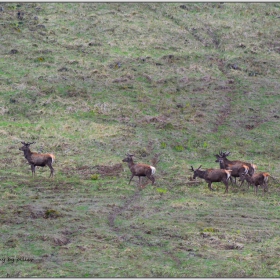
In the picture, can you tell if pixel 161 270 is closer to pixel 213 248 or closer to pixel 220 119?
pixel 213 248

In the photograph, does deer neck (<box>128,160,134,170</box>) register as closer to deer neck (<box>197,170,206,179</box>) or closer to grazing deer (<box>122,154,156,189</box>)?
grazing deer (<box>122,154,156,189</box>)

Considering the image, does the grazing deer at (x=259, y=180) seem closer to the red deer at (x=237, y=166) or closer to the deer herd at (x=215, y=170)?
the deer herd at (x=215, y=170)

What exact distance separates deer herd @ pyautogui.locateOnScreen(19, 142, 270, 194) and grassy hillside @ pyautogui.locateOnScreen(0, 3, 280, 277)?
1.97 feet

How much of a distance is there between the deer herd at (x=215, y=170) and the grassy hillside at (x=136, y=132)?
60 centimetres

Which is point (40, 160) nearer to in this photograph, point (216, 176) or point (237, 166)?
point (216, 176)

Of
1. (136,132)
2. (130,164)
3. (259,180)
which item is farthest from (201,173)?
(136,132)

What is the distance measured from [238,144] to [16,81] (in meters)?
17.6

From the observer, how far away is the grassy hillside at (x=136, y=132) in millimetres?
23250

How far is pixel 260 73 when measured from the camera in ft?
176

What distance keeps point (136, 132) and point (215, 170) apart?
386 inches

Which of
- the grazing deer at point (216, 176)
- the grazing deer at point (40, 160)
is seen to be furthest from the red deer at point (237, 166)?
the grazing deer at point (40, 160)

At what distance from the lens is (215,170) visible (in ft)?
106

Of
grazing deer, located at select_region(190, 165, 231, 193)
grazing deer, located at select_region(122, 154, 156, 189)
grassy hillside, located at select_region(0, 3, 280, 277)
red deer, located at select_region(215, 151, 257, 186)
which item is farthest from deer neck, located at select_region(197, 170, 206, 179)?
grazing deer, located at select_region(122, 154, 156, 189)

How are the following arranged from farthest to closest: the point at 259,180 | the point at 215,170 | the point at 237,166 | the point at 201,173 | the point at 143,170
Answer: the point at 237,166, the point at 201,173, the point at 143,170, the point at 215,170, the point at 259,180
